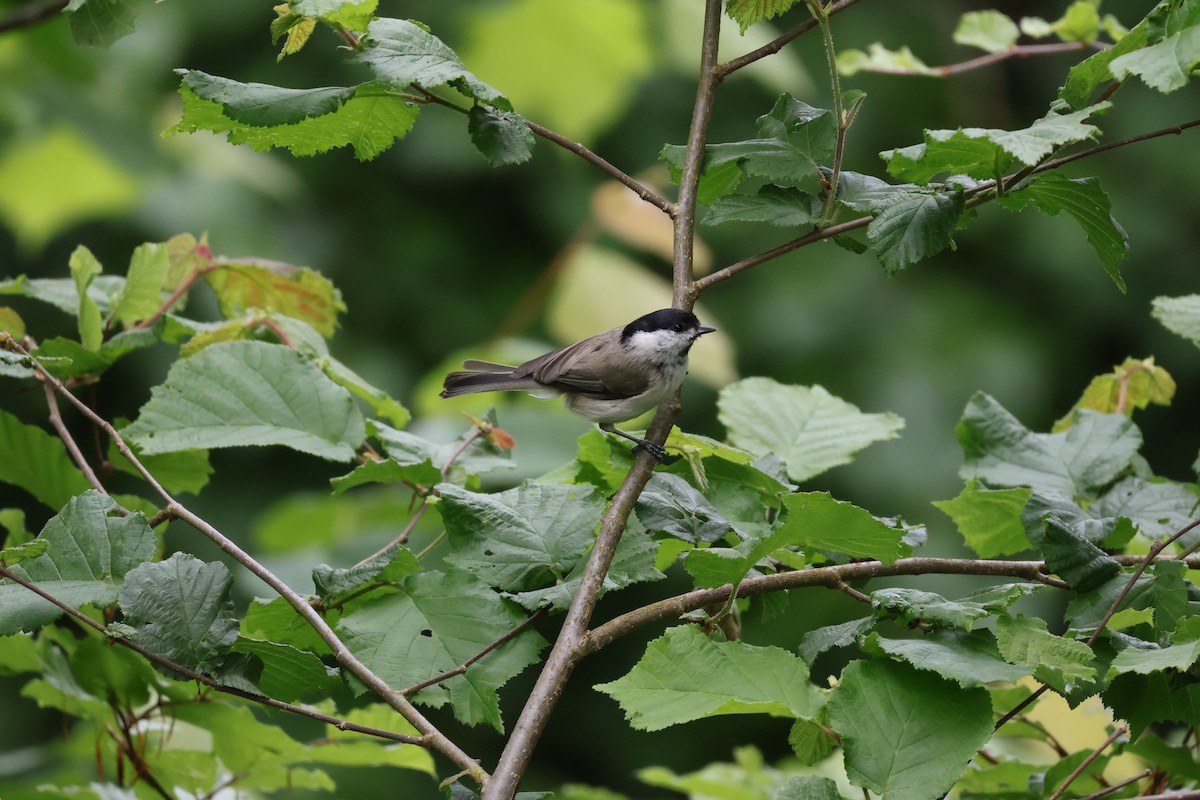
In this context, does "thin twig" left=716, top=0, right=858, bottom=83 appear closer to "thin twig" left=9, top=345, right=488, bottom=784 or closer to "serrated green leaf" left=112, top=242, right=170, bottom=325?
"thin twig" left=9, top=345, right=488, bottom=784

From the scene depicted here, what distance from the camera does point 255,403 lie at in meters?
1.40

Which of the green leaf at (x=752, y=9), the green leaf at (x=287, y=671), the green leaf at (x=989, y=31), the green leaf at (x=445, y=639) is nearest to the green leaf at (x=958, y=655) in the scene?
the green leaf at (x=445, y=639)

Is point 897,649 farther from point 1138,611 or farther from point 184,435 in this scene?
point 184,435

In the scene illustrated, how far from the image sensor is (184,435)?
4.50 ft

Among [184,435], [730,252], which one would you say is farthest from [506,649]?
[730,252]

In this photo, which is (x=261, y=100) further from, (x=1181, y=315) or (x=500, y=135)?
(x=1181, y=315)

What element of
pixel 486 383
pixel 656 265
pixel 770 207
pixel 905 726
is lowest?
pixel 656 265

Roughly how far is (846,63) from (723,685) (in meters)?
1.19

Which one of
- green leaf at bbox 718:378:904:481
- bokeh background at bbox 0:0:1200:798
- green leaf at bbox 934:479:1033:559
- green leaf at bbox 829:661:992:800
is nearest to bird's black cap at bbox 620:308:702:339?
green leaf at bbox 718:378:904:481

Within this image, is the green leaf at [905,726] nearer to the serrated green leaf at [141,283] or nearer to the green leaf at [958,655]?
the green leaf at [958,655]

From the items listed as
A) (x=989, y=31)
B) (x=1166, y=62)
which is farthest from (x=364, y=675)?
(x=989, y=31)

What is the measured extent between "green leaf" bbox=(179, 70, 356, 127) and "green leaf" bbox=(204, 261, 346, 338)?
0.64 metres

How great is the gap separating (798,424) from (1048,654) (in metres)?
0.68

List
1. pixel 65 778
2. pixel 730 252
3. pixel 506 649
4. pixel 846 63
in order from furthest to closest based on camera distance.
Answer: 1. pixel 730 252
2. pixel 846 63
3. pixel 65 778
4. pixel 506 649
